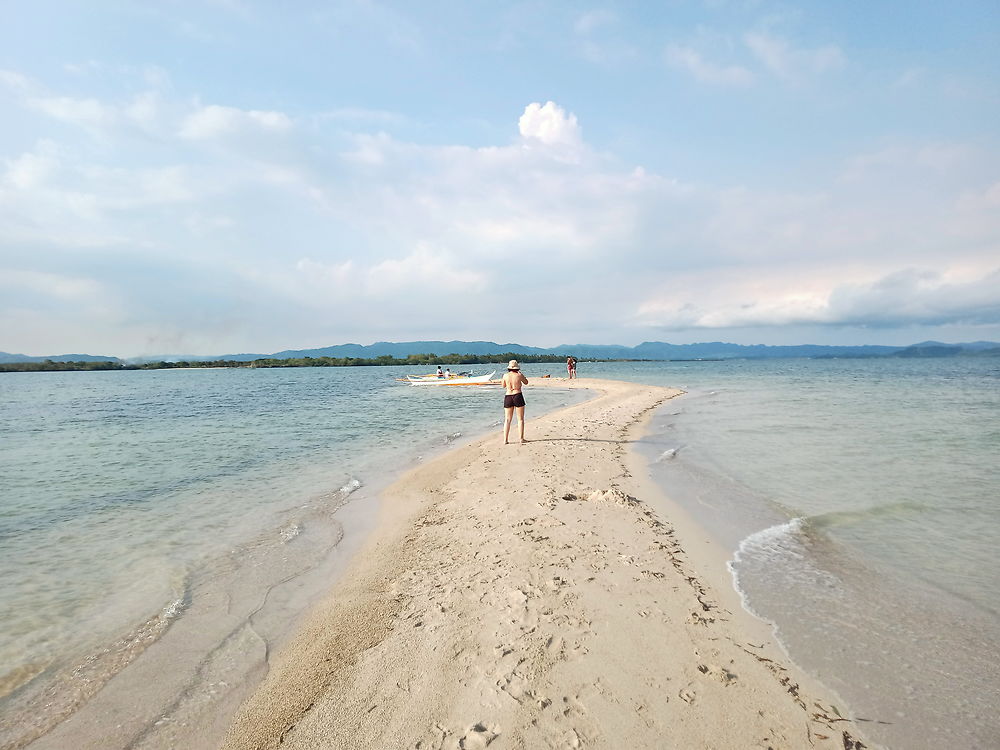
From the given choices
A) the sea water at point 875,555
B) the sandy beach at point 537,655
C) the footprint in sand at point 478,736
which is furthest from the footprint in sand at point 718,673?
the footprint in sand at point 478,736

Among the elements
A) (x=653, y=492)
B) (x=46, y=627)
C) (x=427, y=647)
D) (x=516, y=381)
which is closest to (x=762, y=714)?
(x=427, y=647)

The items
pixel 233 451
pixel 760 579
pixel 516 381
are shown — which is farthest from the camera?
pixel 233 451

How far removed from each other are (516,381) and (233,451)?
10840mm

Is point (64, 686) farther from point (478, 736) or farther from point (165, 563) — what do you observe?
point (478, 736)

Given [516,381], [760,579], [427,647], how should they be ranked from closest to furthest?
[427,647]
[760,579]
[516,381]

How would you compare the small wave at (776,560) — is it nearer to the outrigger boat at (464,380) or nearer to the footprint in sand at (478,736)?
the footprint in sand at (478,736)

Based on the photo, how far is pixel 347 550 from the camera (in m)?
7.88

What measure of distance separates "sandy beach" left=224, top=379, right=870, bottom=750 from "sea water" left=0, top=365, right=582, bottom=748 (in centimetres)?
72

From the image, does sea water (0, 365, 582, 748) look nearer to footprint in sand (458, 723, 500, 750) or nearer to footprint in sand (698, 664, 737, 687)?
footprint in sand (458, 723, 500, 750)

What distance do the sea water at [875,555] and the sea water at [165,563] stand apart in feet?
18.4

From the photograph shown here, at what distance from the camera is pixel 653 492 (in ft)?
34.2

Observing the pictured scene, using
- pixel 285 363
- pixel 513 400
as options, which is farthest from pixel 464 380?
pixel 285 363

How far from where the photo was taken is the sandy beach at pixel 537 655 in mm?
3471

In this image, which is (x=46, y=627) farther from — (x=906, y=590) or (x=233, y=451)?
(x=233, y=451)
